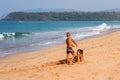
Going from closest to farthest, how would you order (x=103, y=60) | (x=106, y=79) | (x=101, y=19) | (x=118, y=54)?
1. (x=106, y=79)
2. (x=103, y=60)
3. (x=118, y=54)
4. (x=101, y=19)

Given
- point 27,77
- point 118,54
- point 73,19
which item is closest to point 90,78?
point 27,77

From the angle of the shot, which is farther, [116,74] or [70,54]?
[70,54]

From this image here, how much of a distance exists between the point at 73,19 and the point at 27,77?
606 ft

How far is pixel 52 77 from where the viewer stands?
10648 millimetres

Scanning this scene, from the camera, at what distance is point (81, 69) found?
11492 mm

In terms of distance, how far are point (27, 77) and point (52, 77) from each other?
84 cm

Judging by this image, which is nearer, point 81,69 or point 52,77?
point 52,77

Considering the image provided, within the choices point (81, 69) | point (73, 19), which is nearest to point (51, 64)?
point (81, 69)

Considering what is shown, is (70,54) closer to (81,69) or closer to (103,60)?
(103,60)

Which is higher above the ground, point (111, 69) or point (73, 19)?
point (111, 69)

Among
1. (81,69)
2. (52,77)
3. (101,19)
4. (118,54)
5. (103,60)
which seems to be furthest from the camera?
(101,19)

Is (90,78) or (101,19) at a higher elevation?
(90,78)

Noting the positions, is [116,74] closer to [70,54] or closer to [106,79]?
[106,79]

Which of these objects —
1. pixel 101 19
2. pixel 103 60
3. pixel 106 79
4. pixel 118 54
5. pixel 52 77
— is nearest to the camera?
pixel 106 79
